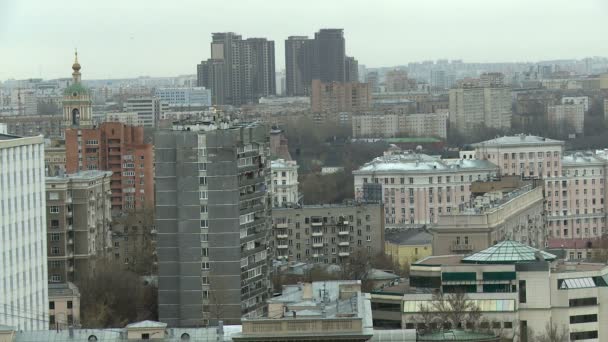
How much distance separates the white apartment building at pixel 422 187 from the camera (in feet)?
195

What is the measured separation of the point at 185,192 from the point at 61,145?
79.7 feet

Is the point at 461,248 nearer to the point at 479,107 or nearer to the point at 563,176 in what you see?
the point at 563,176

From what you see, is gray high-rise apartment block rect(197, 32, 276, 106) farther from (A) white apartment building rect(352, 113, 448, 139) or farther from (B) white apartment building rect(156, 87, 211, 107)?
(A) white apartment building rect(352, 113, 448, 139)

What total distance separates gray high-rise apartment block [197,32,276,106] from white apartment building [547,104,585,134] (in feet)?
94.6

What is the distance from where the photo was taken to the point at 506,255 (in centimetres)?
3064

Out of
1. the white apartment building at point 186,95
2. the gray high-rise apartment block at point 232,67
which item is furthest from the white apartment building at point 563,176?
the gray high-rise apartment block at point 232,67

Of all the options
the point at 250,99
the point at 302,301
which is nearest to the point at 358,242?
the point at 302,301

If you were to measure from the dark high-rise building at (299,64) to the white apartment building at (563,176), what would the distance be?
267 ft

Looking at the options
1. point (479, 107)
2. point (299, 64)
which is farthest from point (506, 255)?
point (299, 64)

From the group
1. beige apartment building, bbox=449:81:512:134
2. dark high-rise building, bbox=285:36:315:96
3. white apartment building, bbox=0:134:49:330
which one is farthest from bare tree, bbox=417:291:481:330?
dark high-rise building, bbox=285:36:315:96

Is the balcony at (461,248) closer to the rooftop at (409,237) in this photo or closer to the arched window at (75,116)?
the rooftop at (409,237)

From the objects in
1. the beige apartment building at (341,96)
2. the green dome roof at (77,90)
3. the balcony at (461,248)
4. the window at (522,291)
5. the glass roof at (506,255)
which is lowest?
the beige apartment building at (341,96)

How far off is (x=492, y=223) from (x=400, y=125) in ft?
227

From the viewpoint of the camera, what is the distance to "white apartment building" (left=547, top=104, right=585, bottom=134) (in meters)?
103
